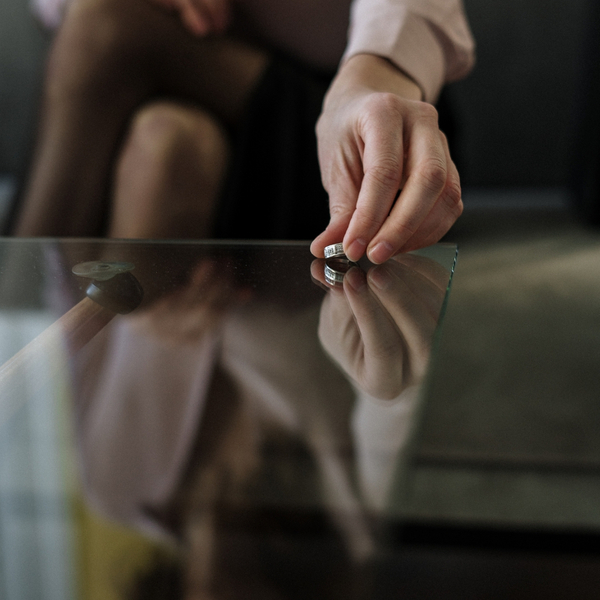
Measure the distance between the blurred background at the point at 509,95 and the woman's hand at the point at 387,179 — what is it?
61 cm

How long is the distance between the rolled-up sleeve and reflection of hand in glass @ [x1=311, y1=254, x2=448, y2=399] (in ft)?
0.62

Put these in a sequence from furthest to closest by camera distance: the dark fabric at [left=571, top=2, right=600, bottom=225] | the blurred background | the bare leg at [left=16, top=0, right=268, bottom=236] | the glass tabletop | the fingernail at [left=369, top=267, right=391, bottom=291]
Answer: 1. the blurred background
2. the dark fabric at [left=571, top=2, right=600, bottom=225]
3. the bare leg at [left=16, top=0, right=268, bottom=236]
4. the fingernail at [left=369, top=267, right=391, bottom=291]
5. the glass tabletop

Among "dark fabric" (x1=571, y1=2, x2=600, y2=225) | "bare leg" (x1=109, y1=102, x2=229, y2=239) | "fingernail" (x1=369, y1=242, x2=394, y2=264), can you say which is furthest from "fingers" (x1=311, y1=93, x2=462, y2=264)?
"dark fabric" (x1=571, y1=2, x2=600, y2=225)

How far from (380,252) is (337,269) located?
0.06 ft

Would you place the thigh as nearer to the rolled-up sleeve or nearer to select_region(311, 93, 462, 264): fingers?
the rolled-up sleeve

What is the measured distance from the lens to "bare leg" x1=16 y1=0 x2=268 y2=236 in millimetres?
489

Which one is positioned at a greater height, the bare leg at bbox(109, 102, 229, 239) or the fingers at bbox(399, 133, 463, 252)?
the fingers at bbox(399, 133, 463, 252)

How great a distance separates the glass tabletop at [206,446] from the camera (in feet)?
0.32

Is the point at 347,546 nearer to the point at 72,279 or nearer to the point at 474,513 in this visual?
the point at 72,279

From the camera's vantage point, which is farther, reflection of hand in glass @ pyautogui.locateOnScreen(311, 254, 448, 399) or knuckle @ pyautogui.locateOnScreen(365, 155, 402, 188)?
knuckle @ pyautogui.locateOnScreen(365, 155, 402, 188)

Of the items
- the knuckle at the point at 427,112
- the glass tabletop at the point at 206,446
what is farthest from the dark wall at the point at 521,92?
the glass tabletop at the point at 206,446

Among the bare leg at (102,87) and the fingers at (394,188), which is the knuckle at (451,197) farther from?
the bare leg at (102,87)

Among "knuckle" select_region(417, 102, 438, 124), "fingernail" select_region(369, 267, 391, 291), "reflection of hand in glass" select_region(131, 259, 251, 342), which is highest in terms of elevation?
"knuckle" select_region(417, 102, 438, 124)

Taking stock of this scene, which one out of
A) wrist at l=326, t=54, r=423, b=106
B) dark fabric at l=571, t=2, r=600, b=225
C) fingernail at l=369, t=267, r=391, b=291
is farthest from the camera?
dark fabric at l=571, t=2, r=600, b=225
